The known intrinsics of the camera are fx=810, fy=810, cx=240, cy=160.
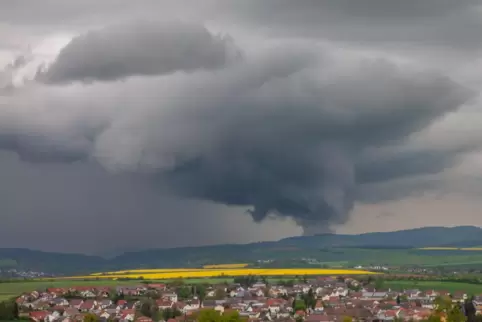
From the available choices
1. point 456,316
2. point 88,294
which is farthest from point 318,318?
point 88,294

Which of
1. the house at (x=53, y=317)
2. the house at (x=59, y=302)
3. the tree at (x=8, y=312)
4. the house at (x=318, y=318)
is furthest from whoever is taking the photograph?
the house at (x=59, y=302)

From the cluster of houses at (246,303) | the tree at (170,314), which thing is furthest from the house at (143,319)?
the tree at (170,314)

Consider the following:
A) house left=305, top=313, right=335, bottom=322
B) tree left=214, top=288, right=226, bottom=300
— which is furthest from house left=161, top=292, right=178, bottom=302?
house left=305, top=313, right=335, bottom=322

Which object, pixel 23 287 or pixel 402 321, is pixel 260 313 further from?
pixel 23 287

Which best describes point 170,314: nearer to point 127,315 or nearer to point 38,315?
point 127,315

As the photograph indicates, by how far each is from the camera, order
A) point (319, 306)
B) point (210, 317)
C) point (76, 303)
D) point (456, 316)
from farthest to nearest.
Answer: point (76, 303) → point (319, 306) → point (210, 317) → point (456, 316)

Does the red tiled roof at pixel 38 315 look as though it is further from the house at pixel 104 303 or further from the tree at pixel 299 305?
the tree at pixel 299 305
